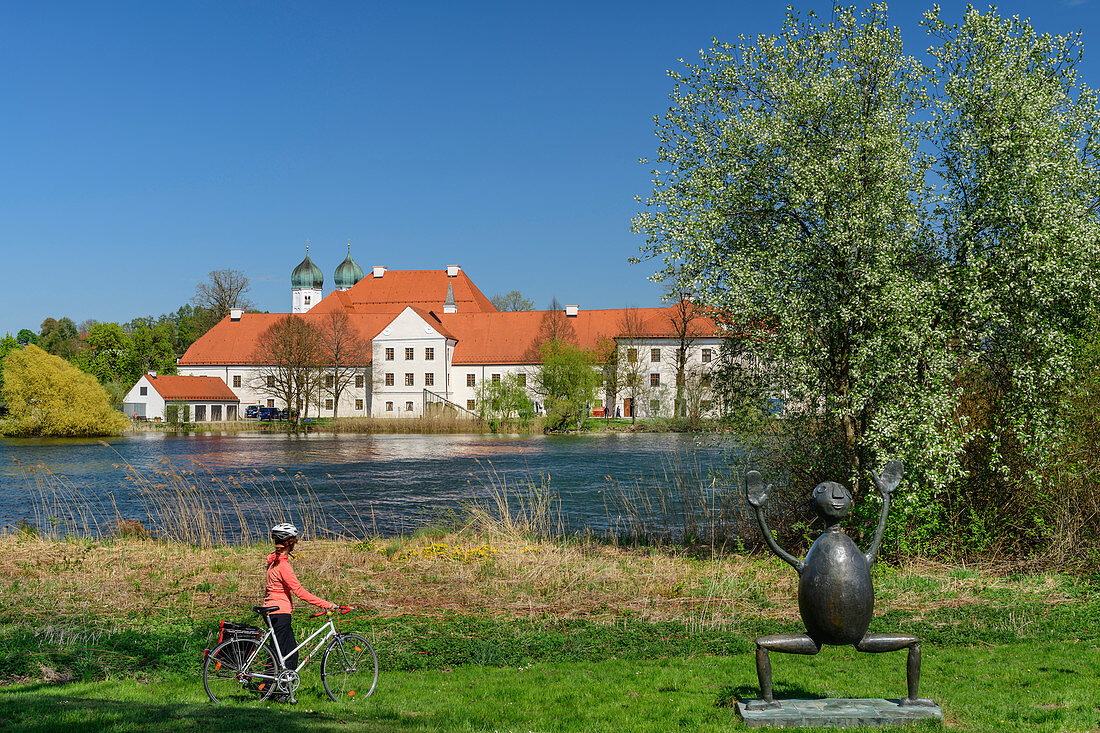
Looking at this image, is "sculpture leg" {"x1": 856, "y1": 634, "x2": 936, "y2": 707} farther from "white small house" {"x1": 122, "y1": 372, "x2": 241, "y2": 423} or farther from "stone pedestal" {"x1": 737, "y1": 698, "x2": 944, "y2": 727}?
"white small house" {"x1": 122, "y1": 372, "x2": 241, "y2": 423}

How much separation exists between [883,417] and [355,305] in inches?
3635

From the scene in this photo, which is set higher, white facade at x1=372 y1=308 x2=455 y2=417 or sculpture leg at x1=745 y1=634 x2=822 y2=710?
white facade at x1=372 y1=308 x2=455 y2=417

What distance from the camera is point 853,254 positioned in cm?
1329

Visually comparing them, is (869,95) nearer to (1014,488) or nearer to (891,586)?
(1014,488)

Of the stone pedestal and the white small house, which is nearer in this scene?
the stone pedestal

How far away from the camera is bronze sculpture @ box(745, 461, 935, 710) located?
6.38 meters

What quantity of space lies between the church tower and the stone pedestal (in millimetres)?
120325

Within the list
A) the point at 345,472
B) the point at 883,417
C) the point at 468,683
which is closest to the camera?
the point at 468,683

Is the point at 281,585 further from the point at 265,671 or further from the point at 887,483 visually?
Answer: the point at 887,483

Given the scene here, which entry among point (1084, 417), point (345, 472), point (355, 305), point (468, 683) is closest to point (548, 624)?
point (468, 683)

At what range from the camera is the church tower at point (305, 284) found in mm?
121562

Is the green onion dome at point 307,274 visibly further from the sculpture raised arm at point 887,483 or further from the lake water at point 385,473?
the sculpture raised arm at point 887,483

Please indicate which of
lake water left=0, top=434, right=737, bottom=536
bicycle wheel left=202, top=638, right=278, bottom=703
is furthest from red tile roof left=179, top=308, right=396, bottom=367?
bicycle wheel left=202, top=638, right=278, bottom=703

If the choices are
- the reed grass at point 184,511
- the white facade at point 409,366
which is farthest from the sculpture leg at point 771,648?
the white facade at point 409,366
